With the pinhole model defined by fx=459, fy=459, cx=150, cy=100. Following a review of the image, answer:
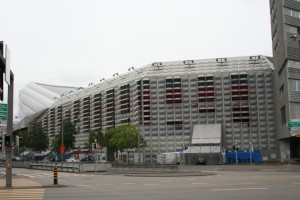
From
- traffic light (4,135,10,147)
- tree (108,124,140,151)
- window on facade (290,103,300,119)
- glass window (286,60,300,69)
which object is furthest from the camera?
tree (108,124,140,151)

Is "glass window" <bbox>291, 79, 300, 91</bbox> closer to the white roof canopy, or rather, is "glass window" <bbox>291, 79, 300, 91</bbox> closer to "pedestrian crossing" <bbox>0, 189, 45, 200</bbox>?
the white roof canopy

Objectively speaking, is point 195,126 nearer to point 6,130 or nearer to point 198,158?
point 198,158

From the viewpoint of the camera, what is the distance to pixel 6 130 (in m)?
33.6

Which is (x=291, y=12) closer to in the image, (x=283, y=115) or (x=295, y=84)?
(x=295, y=84)

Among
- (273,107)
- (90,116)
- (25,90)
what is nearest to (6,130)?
(273,107)

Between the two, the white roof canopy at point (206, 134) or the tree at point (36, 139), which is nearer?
the white roof canopy at point (206, 134)

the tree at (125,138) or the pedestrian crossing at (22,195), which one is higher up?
the tree at (125,138)

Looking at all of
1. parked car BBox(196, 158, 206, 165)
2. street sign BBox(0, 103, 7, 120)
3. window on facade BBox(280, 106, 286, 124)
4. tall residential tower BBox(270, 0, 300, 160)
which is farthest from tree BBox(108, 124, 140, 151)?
street sign BBox(0, 103, 7, 120)

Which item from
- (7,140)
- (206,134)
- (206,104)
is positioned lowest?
Answer: (7,140)

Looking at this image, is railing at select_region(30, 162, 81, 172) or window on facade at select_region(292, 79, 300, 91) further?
window on facade at select_region(292, 79, 300, 91)

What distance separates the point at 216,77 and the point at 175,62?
436 inches

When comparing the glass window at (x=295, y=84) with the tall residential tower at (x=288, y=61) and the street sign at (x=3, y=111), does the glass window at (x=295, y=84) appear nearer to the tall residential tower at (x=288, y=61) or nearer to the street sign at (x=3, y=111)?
the tall residential tower at (x=288, y=61)

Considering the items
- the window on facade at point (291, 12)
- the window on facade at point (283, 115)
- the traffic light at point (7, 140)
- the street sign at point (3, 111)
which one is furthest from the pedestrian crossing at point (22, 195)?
the window on facade at point (283, 115)

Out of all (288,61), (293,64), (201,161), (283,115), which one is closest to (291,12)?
(288,61)
